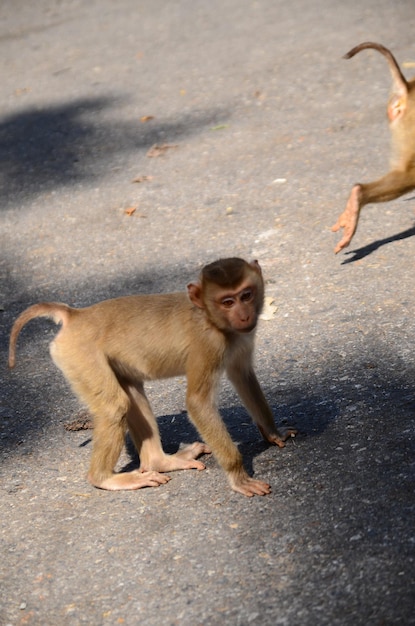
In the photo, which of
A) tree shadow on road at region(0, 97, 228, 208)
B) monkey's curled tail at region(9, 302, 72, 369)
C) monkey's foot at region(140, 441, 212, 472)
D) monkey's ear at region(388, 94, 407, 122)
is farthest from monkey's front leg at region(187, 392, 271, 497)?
tree shadow on road at region(0, 97, 228, 208)

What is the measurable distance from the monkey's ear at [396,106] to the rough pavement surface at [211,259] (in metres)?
0.78

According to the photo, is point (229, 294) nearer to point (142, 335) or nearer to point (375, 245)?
point (142, 335)

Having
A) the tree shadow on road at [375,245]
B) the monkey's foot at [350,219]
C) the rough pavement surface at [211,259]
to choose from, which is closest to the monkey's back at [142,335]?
the rough pavement surface at [211,259]

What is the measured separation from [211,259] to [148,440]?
2.39 meters

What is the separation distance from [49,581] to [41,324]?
270 centimetres

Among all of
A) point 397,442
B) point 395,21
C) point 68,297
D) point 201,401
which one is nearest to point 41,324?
point 68,297

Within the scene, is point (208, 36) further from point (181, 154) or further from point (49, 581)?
point (49, 581)

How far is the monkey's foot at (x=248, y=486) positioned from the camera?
4109 millimetres

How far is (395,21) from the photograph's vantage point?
1103cm

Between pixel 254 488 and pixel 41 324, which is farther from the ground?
pixel 254 488

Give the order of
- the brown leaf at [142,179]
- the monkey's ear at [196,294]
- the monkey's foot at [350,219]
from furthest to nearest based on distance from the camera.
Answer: the brown leaf at [142,179], the monkey's foot at [350,219], the monkey's ear at [196,294]

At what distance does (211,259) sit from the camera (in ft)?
22.0

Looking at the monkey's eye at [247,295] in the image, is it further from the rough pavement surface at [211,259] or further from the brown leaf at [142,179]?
the brown leaf at [142,179]

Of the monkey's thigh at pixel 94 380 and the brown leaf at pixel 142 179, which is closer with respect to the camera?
the monkey's thigh at pixel 94 380
